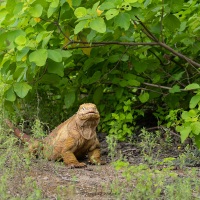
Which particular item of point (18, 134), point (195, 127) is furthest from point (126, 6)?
point (18, 134)

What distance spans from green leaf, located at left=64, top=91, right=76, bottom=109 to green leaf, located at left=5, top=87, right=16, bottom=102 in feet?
2.86

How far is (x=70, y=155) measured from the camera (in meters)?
6.21

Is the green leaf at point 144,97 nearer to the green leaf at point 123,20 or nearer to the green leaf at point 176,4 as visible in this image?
the green leaf at point 176,4

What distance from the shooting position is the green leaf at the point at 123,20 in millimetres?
5676

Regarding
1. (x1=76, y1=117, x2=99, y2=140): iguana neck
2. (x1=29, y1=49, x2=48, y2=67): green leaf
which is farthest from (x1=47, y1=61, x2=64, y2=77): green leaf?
(x1=76, y1=117, x2=99, y2=140): iguana neck

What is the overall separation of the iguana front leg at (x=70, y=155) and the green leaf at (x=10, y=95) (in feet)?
2.41

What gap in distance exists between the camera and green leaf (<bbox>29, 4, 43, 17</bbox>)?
584cm

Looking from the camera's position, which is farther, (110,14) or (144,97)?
(144,97)

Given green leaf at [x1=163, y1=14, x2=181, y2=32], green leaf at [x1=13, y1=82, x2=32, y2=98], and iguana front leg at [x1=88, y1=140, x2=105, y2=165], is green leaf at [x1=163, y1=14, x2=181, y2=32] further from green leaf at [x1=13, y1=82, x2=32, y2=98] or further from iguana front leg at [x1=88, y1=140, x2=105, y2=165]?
green leaf at [x1=13, y1=82, x2=32, y2=98]

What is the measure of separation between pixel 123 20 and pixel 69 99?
1806 millimetres

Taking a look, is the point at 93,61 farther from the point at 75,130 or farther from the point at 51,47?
the point at 75,130

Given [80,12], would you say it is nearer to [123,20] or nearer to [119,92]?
[123,20]

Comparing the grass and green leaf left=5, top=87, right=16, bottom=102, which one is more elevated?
green leaf left=5, top=87, right=16, bottom=102

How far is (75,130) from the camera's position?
20.8ft
